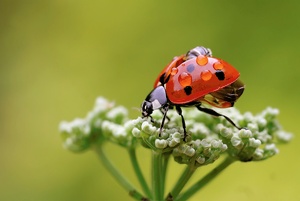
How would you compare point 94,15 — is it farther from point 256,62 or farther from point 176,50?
point 256,62

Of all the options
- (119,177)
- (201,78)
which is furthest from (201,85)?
(119,177)

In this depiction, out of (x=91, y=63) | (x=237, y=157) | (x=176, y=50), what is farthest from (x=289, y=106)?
(x=237, y=157)

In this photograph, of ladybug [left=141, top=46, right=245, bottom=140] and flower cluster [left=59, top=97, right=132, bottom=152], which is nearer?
ladybug [left=141, top=46, right=245, bottom=140]

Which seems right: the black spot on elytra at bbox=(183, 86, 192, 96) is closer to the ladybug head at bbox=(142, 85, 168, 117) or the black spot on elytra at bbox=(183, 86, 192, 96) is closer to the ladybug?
the ladybug

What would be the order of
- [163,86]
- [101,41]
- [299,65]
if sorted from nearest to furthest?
Result: [163,86] < [299,65] < [101,41]

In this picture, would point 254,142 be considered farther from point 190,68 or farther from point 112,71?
point 112,71

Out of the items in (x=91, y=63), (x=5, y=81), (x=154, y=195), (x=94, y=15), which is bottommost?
(x=154, y=195)

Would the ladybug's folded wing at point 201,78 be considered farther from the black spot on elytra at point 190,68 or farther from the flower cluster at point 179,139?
the flower cluster at point 179,139

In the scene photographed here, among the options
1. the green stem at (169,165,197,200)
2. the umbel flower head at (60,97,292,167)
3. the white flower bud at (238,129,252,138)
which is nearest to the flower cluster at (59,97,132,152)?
the umbel flower head at (60,97,292,167)
